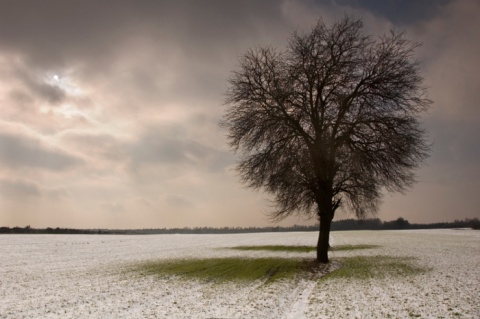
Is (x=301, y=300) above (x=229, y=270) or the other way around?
the other way around

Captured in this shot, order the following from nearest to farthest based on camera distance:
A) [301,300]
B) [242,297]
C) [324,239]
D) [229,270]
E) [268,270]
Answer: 1. [301,300]
2. [242,297]
3. [268,270]
4. [229,270]
5. [324,239]

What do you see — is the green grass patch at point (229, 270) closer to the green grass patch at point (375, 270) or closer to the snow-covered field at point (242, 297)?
the snow-covered field at point (242, 297)

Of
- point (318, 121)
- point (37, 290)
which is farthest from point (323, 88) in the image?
point (37, 290)

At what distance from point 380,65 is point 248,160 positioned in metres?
12.0

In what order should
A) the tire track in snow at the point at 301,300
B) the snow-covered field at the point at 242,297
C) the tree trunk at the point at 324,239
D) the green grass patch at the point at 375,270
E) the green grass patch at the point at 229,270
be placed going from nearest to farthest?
the tire track in snow at the point at 301,300, the snow-covered field at the point at 242,297, the green grass patch at the point at 375,270, the green grass patch at the point at 229,270, the tree trunk at the point at 324,239

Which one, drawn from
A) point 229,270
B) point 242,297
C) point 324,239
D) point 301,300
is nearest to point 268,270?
point 229,270

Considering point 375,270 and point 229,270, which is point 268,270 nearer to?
point 229,270

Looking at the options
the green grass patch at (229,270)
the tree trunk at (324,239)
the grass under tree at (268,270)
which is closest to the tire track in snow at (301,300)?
the grass under tree at (268,270)

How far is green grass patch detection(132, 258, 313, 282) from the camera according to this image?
868 inches

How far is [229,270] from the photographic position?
25.0m

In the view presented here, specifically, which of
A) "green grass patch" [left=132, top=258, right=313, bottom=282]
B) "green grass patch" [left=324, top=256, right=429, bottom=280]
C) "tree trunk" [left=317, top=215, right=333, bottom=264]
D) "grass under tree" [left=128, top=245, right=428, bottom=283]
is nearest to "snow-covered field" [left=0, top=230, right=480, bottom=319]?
"green grass patch" [left=324, top=256, right=429, bottom=280]

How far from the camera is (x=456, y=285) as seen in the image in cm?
1767

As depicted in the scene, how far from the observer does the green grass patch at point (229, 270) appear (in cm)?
2204

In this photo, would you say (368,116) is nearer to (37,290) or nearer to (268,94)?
(268,94)
